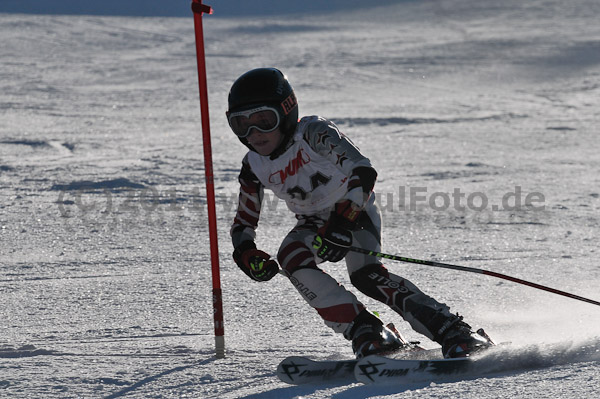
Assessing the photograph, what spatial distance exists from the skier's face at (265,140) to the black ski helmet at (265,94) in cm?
4

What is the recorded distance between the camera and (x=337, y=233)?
10.5 feet

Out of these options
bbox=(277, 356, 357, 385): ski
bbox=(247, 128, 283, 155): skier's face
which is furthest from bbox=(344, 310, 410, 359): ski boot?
bbox=(247, 128, 283, 155): skier's face

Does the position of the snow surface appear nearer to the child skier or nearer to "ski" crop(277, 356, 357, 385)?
"ski" crop(277, 356, 357, 385)

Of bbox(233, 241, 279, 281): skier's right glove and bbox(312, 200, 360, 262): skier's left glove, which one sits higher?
bbox(312, 200, 360, 262): skier's left glove

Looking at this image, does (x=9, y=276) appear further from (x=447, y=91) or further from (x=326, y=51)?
(x=326, y=51)

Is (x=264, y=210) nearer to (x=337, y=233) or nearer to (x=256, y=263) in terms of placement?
(x=256, y=263)

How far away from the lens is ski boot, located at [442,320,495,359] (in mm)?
3092

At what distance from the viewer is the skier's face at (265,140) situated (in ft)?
11.0

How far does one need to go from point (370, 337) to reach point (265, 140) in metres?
0.92

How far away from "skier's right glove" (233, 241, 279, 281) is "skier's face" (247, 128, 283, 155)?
424 mm

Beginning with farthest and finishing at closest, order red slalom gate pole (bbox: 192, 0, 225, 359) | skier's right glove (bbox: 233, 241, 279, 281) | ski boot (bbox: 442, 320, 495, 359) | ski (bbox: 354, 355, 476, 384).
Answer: red slalom gate pole (bbox: 192, 0, 225, 359)
skier's right glove (bbox: 233, 241, 279, 281)
ski boot (bbox: 442, 320, 495, 359)
ski (bbox: 354, 355, 476, 384)

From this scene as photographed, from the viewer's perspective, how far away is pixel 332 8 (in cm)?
2259

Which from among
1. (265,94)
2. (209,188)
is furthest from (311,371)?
(265,94)

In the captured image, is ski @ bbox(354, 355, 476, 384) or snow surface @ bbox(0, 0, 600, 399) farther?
snow surface @ bbox(0, 0, 600, 399)
